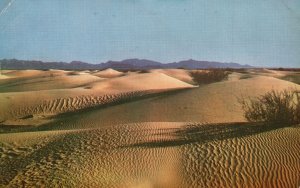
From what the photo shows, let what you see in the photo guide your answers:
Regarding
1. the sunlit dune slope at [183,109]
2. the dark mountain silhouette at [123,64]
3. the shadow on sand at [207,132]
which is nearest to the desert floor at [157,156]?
the shadow on sand at [207,132]

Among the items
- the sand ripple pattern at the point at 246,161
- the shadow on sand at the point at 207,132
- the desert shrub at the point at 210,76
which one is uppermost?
the desert shrub at the point at 210,76

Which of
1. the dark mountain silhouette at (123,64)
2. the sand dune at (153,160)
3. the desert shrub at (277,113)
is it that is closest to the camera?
the sand dune at (153,160)

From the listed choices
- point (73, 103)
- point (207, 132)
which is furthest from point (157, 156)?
point (73, 103)

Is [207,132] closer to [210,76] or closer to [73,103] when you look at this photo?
[73,103]

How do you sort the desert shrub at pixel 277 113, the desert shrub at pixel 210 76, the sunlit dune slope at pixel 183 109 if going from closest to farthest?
1. the desert shrub at pixel 277 113
2. the sunlit dune slope at pixel 183 109
3. the desert shrub at pixel 210 76

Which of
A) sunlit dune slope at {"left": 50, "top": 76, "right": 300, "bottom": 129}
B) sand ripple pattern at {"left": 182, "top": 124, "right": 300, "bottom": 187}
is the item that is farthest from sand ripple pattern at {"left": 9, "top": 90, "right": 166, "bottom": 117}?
sand ripple pattern at {"left": 182, "top": 124, "right": 300, "bottom": 187}

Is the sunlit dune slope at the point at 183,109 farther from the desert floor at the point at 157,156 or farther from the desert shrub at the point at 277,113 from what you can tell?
the desert shrub at the point at 277,113

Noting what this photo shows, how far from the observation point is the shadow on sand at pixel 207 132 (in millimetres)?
11375

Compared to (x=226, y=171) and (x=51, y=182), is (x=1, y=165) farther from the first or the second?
(x=226, y=171)

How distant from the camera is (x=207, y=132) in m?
12.1

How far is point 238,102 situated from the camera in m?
18.8

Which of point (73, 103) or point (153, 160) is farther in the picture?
point (73, 103)

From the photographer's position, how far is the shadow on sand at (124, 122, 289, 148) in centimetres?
1138

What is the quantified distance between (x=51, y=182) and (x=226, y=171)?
12.0 feet
